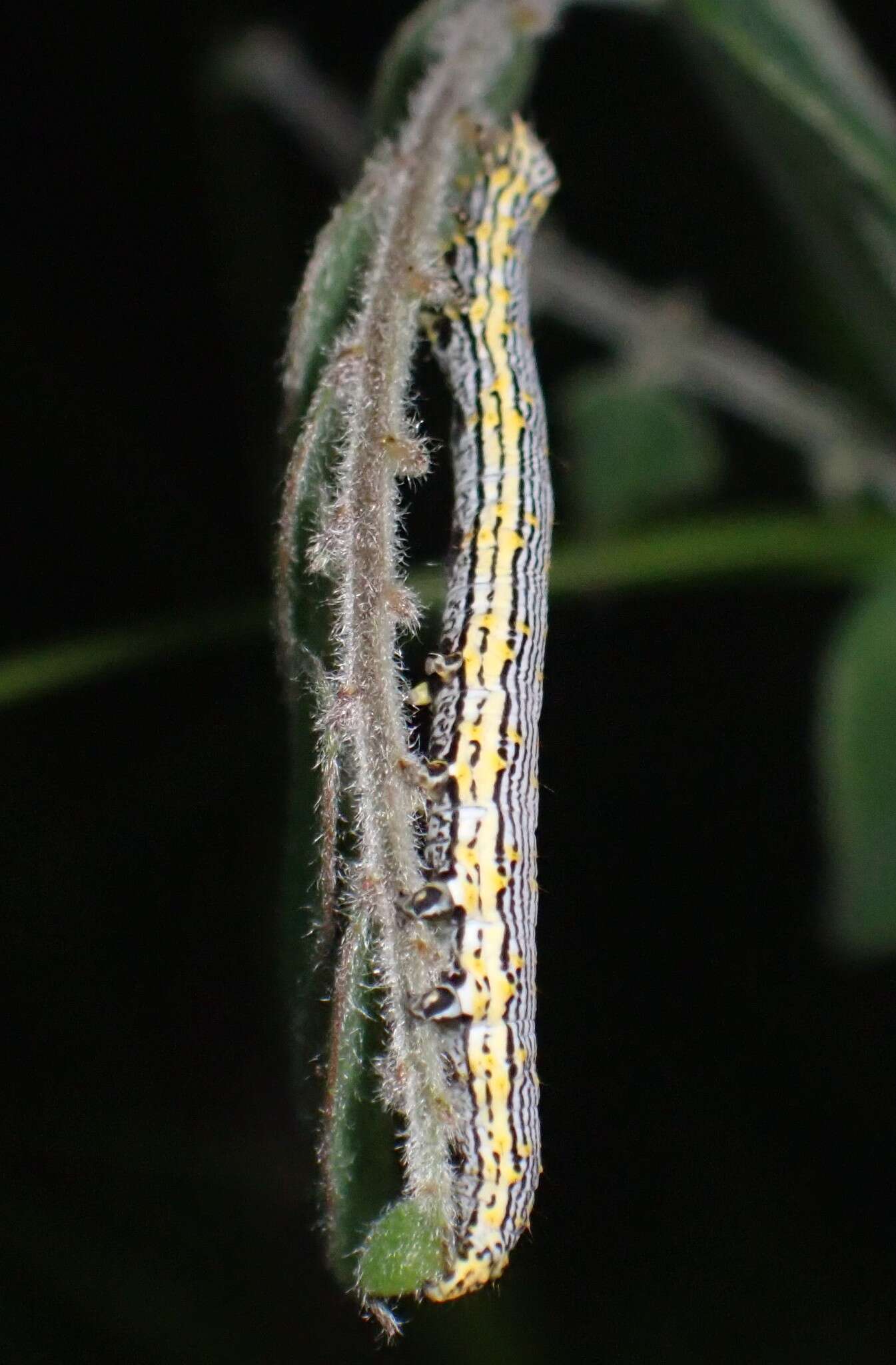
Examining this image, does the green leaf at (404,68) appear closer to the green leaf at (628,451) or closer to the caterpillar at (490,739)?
the caterpillar at (490,739)

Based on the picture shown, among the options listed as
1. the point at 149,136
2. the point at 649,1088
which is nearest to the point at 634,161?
the point at 149,136

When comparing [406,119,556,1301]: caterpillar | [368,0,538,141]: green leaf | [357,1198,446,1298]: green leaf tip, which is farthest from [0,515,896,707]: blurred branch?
[357,1198,446,1298]: green leaf tip

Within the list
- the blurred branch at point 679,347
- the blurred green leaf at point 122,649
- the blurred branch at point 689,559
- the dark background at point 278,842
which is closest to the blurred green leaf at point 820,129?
the blurred branch at point 679,347

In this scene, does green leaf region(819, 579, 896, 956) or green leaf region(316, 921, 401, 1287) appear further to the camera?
green leaf region(819, 579, 896, 956)

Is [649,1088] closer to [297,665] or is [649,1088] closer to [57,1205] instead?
[57,1205]

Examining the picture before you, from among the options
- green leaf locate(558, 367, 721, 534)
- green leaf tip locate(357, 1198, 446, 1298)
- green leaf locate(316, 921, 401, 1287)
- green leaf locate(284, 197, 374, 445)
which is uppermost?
green leaf locate(558, 367, 721, 534)

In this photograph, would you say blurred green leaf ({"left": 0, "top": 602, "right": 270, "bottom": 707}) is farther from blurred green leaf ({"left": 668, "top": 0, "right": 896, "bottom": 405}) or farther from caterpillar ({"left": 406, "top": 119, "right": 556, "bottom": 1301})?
blurred green leaf ({"left": 668, "top": 0, "right": 896, "bottom": 405})
